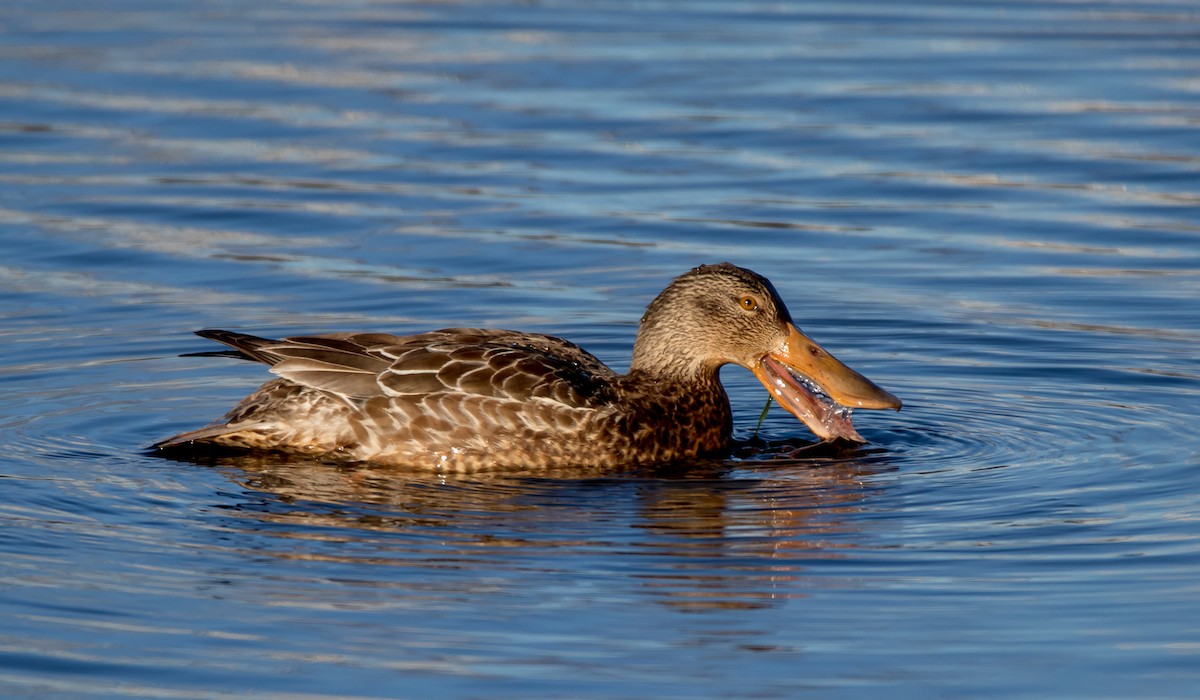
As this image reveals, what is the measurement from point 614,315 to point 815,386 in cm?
256

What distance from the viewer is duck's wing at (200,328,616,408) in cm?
932

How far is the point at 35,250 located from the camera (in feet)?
44.7

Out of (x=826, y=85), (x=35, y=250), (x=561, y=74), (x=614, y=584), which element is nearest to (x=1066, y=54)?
(x=826, y=85)

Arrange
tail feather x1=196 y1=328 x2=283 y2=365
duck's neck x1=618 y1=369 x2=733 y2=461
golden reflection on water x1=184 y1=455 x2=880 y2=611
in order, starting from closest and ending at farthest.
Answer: golden reflection on water x1=184 y1=455 x2=880 y2=611
tail feather x1=196 y1=328 x2=283 y2=365
duck's neck x1=618 y1=369 x2=733 y2=461

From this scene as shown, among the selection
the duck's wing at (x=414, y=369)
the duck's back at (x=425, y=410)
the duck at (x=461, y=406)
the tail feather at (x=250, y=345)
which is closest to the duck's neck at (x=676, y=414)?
the duck at (x=461, y=406)

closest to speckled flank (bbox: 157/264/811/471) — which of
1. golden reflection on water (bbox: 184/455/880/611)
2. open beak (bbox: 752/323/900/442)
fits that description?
golden reflection on water (bbox: 184/455/880/611)

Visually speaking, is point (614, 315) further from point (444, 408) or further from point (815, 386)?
point (444, 408)

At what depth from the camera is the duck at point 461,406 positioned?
9312 millimetres

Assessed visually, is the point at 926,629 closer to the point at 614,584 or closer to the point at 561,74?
the point at 614,584

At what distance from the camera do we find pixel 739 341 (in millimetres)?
9938

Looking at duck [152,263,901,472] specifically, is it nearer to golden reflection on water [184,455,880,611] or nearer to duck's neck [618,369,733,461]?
duck's neck [618,369,733,461]

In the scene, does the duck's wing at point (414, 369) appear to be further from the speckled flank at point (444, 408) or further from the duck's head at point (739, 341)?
the duck's head at point (739, 341)

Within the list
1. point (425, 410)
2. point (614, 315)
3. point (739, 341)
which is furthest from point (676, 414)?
point (614, 315)

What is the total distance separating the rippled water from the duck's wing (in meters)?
0.44
